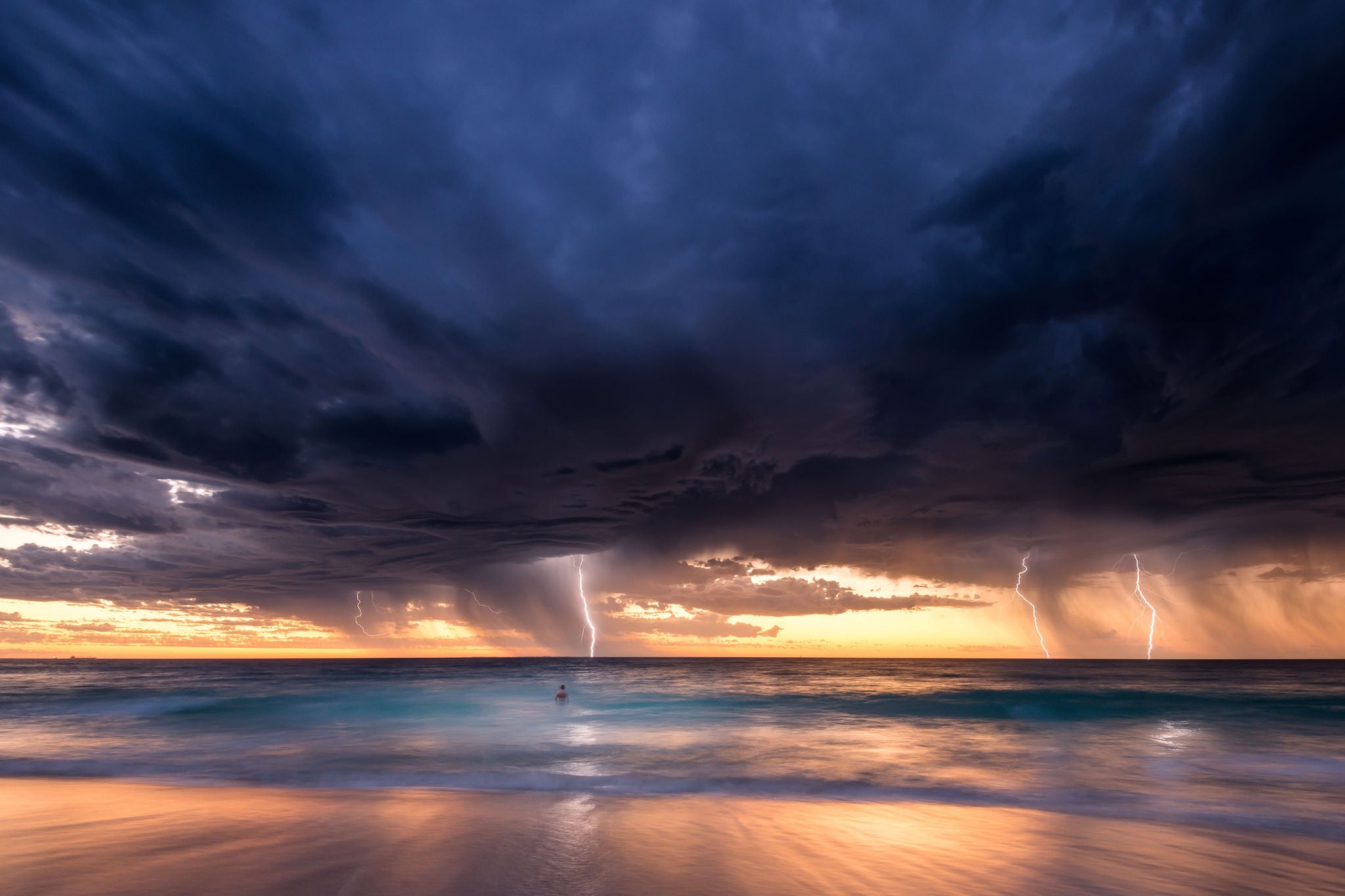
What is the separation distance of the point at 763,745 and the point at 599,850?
51.5 feet

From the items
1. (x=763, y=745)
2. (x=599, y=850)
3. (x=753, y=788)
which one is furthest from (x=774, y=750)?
(x=599, y=850)

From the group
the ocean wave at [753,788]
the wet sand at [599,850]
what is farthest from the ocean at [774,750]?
the wet sand at [599,850]

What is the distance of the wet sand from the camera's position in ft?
25.8

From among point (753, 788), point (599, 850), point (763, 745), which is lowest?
point (763, 745)

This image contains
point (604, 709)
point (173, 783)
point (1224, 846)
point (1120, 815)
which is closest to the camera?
point (1224, 846)

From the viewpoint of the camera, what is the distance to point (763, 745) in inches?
920

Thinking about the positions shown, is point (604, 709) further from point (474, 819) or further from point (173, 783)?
point (474, 819)

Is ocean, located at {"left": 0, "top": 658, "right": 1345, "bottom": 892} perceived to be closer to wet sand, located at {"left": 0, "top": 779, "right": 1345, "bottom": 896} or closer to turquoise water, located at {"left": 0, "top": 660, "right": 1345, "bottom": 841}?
turquoise water, located at {"left": 0, "top": 660, "right": 1345, "bottom": 841}

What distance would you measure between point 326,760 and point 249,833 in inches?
449

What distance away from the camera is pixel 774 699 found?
1816 inches

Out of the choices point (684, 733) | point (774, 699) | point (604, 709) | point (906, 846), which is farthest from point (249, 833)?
point (774, 699)

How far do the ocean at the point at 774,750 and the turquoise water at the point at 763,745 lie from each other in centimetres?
14

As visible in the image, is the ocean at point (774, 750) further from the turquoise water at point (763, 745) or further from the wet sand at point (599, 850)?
the wet sand at point (599, 850)

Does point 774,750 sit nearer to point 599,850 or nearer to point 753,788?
point 753,788
